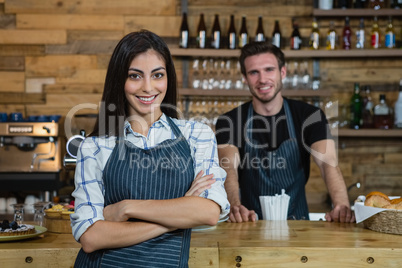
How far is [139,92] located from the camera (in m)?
1.49

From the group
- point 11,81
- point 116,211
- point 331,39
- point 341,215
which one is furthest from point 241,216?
point 11,81

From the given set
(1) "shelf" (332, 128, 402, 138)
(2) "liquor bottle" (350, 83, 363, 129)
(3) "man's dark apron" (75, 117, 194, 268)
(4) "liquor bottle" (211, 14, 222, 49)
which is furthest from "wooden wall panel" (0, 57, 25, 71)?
(3) "man's dark apron" (75, 117, 194, 268)

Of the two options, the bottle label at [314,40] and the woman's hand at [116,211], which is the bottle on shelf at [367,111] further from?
the woman's hand at [116,211]

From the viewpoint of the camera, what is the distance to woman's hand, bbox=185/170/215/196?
145 cm

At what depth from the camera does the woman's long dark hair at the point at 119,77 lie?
1475mm

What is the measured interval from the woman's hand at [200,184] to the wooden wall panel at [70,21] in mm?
2916

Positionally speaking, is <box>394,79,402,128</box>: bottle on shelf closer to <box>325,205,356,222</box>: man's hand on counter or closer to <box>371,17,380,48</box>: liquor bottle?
<box>371,17,380,48</box>: liquor bottle

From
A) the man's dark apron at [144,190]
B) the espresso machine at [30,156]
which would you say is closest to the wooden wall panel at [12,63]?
the espresso machine at [30,156]

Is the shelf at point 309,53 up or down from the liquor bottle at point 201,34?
down

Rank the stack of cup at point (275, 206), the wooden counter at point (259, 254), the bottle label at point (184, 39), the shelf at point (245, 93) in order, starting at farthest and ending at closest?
the bottle label at point (184, 39)
the shelf at point (245, 93)
the stack of cup at point (275, 206)
the wooden counter at point (259, 254)

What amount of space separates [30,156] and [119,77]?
2584 mm

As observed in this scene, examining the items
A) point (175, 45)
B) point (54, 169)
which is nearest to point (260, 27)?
point (175, 45)

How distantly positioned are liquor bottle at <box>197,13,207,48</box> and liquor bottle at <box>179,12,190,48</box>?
0.09 metres

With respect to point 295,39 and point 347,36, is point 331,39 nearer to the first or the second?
point 347,36
